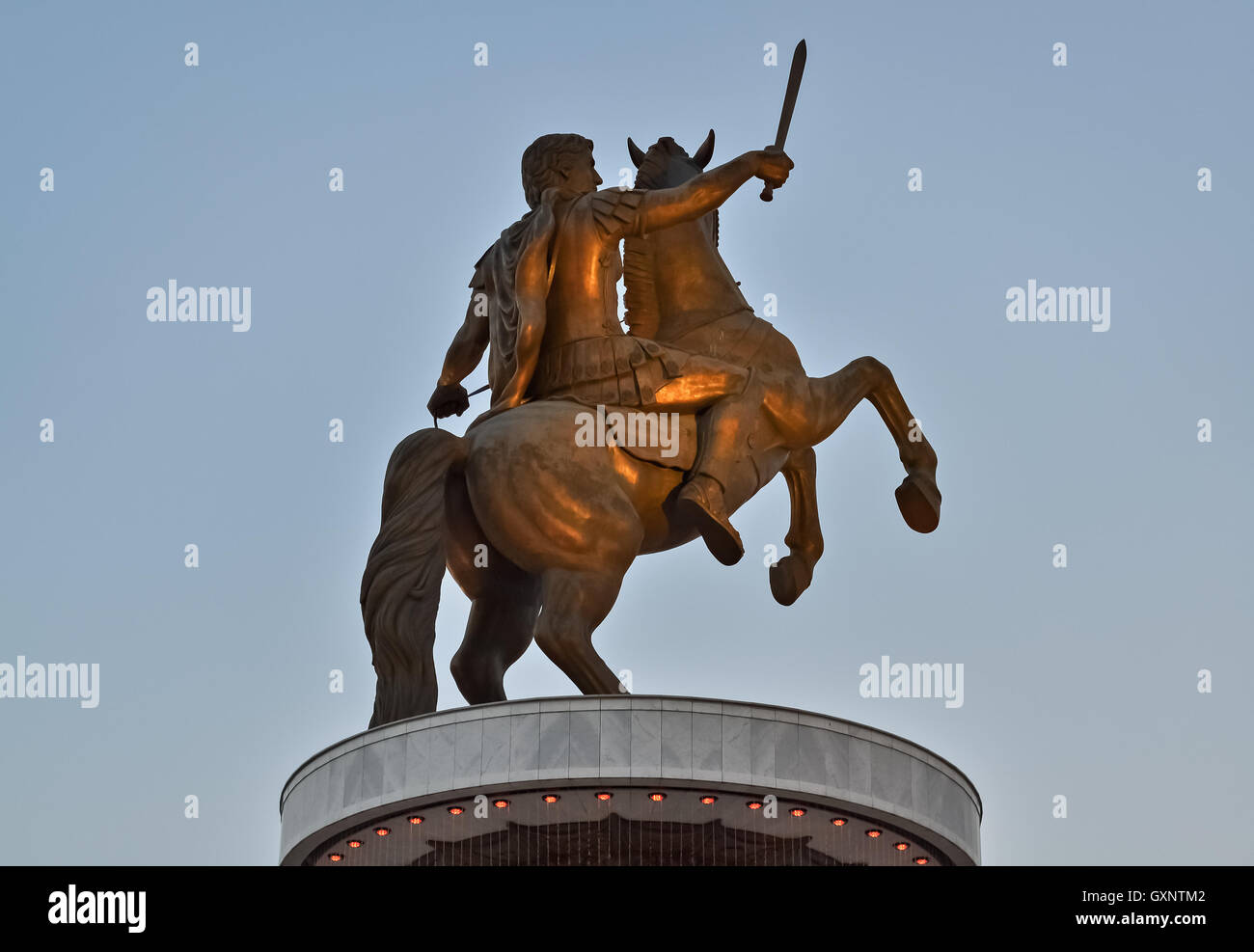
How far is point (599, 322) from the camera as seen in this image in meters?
24.0

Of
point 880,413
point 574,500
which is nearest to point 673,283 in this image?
point 880,413

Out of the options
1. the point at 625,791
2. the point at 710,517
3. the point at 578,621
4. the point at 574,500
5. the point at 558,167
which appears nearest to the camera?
the point at 625,791

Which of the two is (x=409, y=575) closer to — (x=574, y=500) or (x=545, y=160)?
(x=574, y=500)

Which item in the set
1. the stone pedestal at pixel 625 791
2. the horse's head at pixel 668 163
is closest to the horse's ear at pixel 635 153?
the horse's head at pixel 668 163

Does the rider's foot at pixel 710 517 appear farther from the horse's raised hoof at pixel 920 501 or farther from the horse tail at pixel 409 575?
the horse's raised hoof at pixel 920 501

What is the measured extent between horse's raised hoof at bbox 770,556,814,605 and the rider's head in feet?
12.7

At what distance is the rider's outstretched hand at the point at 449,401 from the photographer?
25.5 m

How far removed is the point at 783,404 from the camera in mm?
24094

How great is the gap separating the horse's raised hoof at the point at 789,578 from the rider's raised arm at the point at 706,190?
332 centimetres

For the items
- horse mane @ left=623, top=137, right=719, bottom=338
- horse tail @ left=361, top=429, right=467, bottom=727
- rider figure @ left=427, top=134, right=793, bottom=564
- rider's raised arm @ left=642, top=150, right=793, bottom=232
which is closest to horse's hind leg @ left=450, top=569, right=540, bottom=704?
horse tail @ left=361, top=429, right=467, bottom=727

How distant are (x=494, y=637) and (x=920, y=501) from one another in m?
4.12
